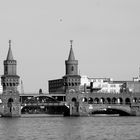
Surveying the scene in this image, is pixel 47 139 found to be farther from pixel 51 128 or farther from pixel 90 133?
pixel 51 128

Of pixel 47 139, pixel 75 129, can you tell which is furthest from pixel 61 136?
pixel 75 129

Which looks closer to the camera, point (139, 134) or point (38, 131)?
point (139, 134)

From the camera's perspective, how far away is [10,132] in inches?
5094

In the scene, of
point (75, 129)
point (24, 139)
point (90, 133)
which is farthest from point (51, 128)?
point (24, 139)

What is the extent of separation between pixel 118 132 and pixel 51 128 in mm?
15653

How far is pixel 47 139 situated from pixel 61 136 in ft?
20.3

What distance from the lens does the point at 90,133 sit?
4998 inches

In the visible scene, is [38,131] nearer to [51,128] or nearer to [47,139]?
[51,128]

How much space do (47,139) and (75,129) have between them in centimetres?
2399

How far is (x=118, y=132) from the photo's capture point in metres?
128

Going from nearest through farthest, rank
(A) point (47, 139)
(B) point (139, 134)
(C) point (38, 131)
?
(A) point (47, 139) < (B) point (139, 134) < (C) point (38, 131)

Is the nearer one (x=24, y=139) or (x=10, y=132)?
(x=24, y=139)

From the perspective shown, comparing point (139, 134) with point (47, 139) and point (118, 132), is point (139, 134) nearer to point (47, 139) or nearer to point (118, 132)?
point (118, 132)

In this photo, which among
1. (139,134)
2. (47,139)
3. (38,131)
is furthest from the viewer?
(38,131)
